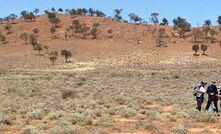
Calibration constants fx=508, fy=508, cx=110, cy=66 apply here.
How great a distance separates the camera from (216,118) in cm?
2183

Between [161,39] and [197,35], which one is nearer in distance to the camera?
[161,39]

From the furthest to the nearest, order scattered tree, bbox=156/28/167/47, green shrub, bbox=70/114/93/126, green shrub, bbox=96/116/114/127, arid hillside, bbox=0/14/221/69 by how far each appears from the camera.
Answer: scattered tree, bbox=156/28/167/47 → arid hillside, bbox=0/14/221/69 → green shrub, bbox=70/114/93/126 → green shrub, bbox=96/116/114/127

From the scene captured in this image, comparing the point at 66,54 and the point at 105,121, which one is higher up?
the point at 66,54

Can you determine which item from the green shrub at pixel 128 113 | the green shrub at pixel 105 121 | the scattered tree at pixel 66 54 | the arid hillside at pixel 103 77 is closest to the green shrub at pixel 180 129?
the arid hillside at pixel 103 77

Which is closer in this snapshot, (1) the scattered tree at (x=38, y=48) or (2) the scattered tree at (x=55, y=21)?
(1) the scattered tree at (x=38, y=48)

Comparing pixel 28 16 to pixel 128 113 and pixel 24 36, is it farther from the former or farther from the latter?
pixel 128 113

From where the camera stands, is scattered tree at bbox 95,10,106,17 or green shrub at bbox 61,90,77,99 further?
scattered tree at bbox 95,10,106,17

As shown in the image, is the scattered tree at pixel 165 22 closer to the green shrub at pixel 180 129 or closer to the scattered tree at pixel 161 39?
the scattered tree at pixel 161 39

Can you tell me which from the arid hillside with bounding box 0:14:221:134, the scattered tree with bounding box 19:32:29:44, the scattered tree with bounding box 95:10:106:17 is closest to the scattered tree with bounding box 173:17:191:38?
the arid hillside with bounding box 0:14:221:134

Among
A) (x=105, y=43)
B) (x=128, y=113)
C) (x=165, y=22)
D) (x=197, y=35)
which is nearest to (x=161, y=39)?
(x=197, y=35)

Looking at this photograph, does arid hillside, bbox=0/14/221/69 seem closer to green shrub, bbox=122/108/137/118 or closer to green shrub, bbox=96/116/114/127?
green shrub, bbox=122/108/137/118

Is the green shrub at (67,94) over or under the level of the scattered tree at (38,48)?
under

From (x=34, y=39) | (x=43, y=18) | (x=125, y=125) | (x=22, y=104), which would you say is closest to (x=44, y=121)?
(x=125, y=125)

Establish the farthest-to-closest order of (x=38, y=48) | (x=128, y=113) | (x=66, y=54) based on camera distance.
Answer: (x=38, y=48), (x=66, y=54), (x=128, y=113)
